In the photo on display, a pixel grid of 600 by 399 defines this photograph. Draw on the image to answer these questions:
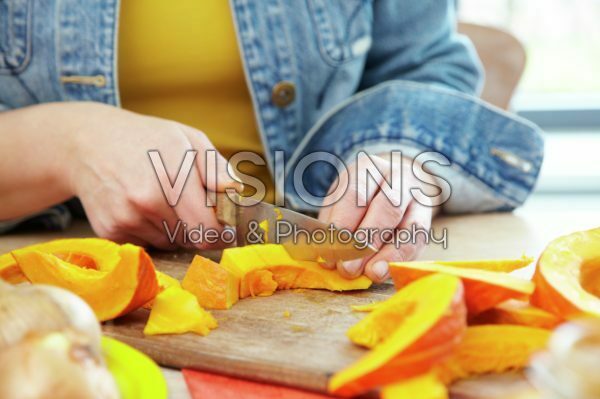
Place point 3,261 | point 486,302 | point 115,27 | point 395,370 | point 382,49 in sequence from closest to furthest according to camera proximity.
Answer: point 395,370 < point 486,302 < point 3,261 < point 115,27 < point 382,49

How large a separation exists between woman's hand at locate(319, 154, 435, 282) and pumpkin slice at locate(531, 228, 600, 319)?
0.76ft

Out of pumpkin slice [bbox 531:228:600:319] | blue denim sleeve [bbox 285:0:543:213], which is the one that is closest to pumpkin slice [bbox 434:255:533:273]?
pumpkin slice [bbox 531:228:600:319]

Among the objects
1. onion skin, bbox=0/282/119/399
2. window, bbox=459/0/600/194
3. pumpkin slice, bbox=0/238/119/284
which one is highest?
onion skin, bbox=0/282/119/399

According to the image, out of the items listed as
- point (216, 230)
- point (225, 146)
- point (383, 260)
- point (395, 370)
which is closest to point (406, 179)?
point (383, 260)

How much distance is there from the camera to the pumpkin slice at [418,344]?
0.67 metres

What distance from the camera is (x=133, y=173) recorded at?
1129 mm

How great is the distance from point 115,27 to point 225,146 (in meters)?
0.30

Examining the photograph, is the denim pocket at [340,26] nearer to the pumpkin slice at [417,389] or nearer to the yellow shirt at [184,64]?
the yellow shirt at [184,64]

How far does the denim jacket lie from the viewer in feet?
4.40

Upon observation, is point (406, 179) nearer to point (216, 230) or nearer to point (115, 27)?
point (216, 230)

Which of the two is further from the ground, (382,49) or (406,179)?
(382,49)

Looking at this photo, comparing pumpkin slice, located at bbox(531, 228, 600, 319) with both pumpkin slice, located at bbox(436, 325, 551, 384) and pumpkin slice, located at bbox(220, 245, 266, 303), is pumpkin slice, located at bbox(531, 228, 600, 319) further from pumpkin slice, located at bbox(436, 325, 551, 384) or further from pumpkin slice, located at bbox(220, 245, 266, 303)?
pumpkin slice, located at bbox(220, 245, 266, 303)

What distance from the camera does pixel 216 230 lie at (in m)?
1.12

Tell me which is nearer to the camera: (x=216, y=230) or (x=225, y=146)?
(x=216, y=230)
